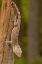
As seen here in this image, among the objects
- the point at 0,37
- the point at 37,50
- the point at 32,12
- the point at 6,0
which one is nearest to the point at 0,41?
the point at 0,37

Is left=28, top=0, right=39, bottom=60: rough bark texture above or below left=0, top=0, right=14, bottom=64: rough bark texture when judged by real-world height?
below

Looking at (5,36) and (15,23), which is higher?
(15,23)

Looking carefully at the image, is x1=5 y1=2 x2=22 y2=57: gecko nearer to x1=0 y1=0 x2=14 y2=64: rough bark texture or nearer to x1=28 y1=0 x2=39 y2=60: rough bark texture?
x1=0 y1=0 x2=14 y2=64: rough bark texture

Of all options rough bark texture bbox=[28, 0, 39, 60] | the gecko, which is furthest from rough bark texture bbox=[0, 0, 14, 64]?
rough bark texture bbox=[28, 0, 39, 60]

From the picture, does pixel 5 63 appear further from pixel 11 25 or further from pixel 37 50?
pixel 37 50

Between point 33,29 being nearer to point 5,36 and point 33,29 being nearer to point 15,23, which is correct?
point 15,23

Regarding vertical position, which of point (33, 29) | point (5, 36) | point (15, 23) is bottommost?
point (33, 29)

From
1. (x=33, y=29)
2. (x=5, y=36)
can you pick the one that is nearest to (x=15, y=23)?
(x=5, y=36)

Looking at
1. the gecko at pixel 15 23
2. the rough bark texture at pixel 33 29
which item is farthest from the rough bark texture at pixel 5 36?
the rough bark texture at pixel 33 29
